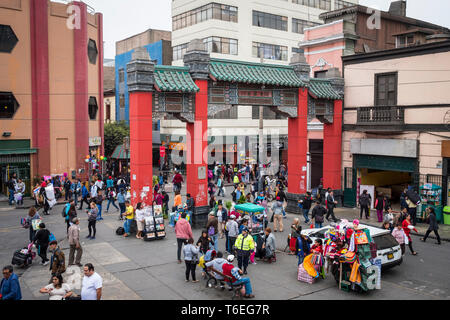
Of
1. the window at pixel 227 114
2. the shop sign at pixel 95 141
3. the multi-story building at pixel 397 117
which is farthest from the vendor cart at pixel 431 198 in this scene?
the window at pixel 227 114

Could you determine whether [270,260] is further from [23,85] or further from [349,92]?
[23,85]

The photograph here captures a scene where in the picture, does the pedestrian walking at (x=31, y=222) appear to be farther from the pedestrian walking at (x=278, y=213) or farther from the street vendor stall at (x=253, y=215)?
the pedestrian walking at (x=278, y=213)

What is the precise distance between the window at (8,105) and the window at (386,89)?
22.3 m

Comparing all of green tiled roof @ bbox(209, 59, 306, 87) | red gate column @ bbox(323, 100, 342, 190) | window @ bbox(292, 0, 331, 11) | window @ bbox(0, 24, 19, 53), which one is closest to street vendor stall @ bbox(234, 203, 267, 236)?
green tiled roof @ bbox(209, 59, 306, 87)

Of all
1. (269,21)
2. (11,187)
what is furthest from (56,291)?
(269,21)

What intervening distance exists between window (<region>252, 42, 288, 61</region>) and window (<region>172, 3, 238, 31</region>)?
13.5ft

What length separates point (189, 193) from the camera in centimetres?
1892

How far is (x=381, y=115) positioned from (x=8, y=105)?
2283 cm

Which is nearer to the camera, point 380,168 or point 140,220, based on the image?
point 140,220

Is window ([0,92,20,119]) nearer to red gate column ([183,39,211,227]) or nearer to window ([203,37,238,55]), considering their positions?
red gate column ([183,39,211,227])

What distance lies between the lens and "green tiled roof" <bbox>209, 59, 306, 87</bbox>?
18906 mm

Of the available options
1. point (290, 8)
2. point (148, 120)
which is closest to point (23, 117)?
point (148, 120)

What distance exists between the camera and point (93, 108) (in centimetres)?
3203

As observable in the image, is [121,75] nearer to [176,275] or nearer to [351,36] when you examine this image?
[351,36]
